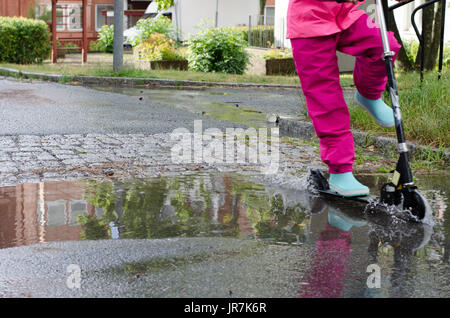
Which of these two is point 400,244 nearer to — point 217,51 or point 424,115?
point 424,115

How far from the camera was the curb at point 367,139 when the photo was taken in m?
6.00

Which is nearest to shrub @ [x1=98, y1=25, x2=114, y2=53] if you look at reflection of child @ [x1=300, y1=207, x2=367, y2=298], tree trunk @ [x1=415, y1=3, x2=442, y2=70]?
tree trunk @ [x1=415, y1=3, x2=442, y2=70]

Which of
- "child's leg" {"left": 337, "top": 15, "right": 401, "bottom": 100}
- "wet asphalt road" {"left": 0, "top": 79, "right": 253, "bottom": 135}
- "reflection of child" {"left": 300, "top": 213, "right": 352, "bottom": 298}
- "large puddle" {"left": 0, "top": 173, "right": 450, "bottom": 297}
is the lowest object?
"reflection of child" {"left": 300, "top": 213, "right": 352, "bottom": 298}

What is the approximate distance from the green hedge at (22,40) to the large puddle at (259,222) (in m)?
15.8

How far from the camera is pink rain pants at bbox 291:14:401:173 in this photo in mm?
4180

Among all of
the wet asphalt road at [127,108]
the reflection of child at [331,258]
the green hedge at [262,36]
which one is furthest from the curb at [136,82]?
the reflection of child at [331,258]

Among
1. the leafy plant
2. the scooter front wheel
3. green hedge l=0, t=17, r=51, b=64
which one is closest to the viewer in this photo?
the scooter front wheel

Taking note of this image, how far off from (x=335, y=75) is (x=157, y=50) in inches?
613

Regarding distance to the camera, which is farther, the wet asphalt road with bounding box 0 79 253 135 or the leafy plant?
the leafy plant

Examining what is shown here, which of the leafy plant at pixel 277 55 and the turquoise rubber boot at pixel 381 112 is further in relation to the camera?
the leafy plant at pixel 277 55

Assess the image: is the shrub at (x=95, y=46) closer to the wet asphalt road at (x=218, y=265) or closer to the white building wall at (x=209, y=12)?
the white building wall at (x=209, y=12)

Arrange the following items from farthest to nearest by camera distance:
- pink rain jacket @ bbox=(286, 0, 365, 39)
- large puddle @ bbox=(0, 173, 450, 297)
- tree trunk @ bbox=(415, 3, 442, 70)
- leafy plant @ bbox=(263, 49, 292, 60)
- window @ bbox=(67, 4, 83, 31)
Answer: window @ bbox=(67, 4, 83, 31), leafy plant @ bbox=(263, 49, 292, 60), tree trunk @ bbox=(415, 3, 442, 70), pink rain jacket @ bbox=(286, 0, 365, 39), large puddle @ bbox=(0, 173, 450, 297)

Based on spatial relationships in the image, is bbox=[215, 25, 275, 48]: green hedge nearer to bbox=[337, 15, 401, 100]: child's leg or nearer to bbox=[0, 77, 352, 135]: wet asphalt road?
bbox=[0, 77, 352, 135]: wet asphalt road

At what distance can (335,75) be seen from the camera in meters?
4.27
